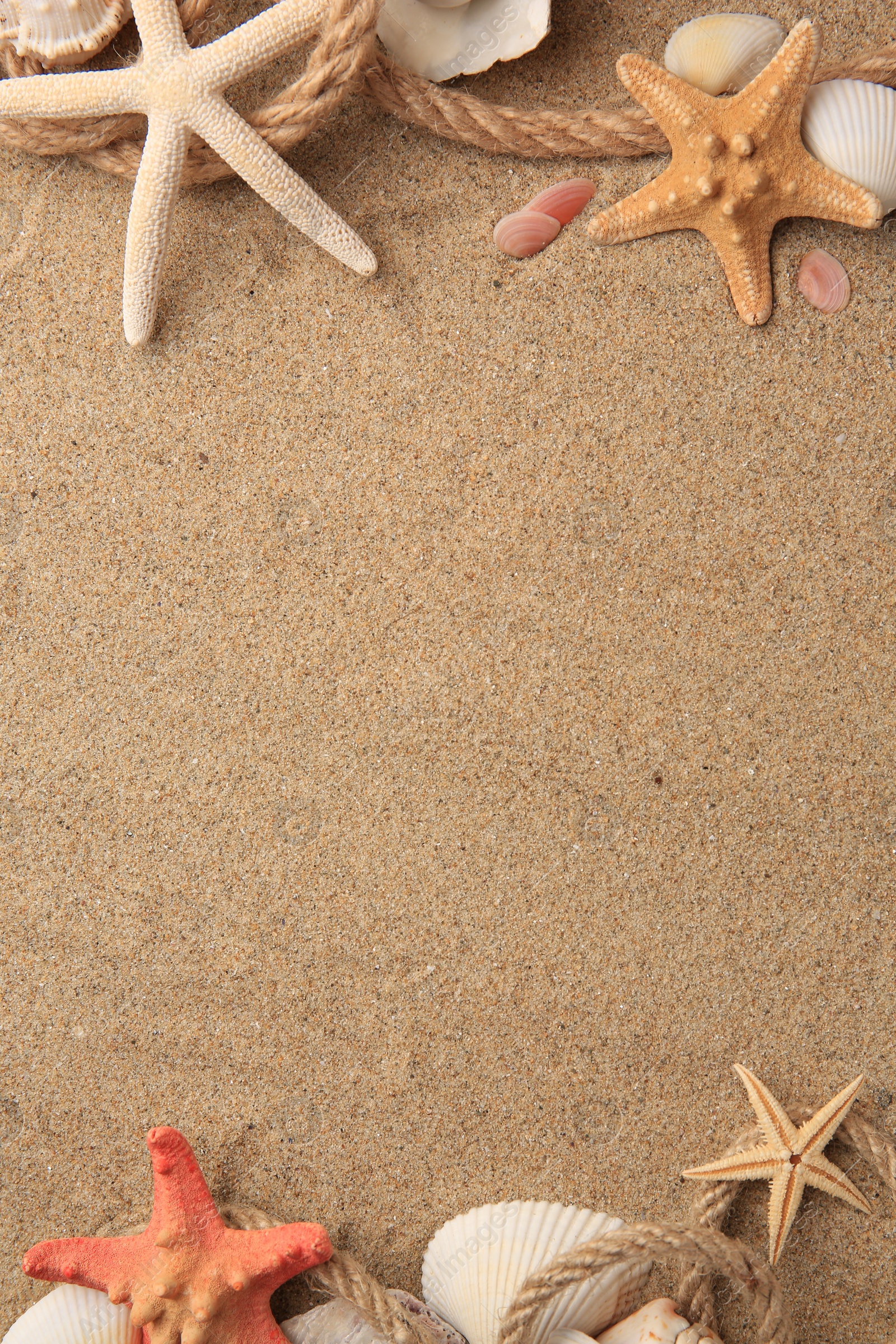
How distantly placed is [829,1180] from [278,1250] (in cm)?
80

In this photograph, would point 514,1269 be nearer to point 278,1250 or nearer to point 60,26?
point 278,1250

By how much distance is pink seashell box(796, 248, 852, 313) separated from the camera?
1.40 metres

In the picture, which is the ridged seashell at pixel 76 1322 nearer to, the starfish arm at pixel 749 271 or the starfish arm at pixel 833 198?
the starfish arm at pixel 749 271

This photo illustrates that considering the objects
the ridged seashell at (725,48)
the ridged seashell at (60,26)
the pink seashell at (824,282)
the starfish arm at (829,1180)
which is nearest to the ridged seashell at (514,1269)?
the starfish arm at (829,1180)

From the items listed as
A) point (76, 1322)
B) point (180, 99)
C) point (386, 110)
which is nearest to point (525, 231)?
point (386, 110)

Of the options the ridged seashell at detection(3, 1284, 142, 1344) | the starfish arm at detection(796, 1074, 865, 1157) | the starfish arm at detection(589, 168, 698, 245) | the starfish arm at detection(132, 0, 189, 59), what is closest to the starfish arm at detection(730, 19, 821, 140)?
the starfish arm at detection(589, 168, 698, 245)

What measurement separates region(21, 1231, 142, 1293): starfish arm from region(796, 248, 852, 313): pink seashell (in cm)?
175

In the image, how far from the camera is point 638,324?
1.44 metres

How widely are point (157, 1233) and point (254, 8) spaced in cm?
189

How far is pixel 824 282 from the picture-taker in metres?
1.41

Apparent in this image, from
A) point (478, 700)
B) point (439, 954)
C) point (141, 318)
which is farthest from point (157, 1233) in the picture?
point (141, 318)

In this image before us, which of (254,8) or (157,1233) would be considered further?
(254,8)

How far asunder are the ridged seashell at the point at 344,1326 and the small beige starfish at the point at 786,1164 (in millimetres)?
447

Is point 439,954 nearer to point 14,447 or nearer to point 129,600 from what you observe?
point 129,600
